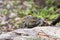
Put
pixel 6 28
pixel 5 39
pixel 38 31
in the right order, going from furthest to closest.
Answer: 1. pixel 6 28
2. pixel 38 31
3. pixel 5 39

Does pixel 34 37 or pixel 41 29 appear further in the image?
pixel 41 29

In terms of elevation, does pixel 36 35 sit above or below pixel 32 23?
below

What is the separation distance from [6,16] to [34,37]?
3.63 m

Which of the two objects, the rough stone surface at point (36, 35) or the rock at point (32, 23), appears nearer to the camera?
the rough stone surface at point (36, 35)

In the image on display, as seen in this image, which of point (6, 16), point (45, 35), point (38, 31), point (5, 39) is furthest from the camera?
point (6, 16)

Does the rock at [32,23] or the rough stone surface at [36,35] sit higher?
the rock at [32,23]

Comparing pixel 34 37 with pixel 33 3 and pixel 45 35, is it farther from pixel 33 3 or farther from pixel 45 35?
pixel 33 3

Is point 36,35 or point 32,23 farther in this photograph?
point 32,23

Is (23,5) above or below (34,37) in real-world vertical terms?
above

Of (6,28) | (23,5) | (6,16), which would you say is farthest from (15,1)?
(6,28)

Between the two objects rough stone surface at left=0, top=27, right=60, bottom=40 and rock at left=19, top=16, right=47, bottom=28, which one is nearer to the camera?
rough stone surface at left=0, top=27, right=60, bottom=40

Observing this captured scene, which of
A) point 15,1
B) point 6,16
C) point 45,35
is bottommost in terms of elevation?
point 45,35

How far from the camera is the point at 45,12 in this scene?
8070 mm

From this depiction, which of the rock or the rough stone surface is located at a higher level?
the rock
